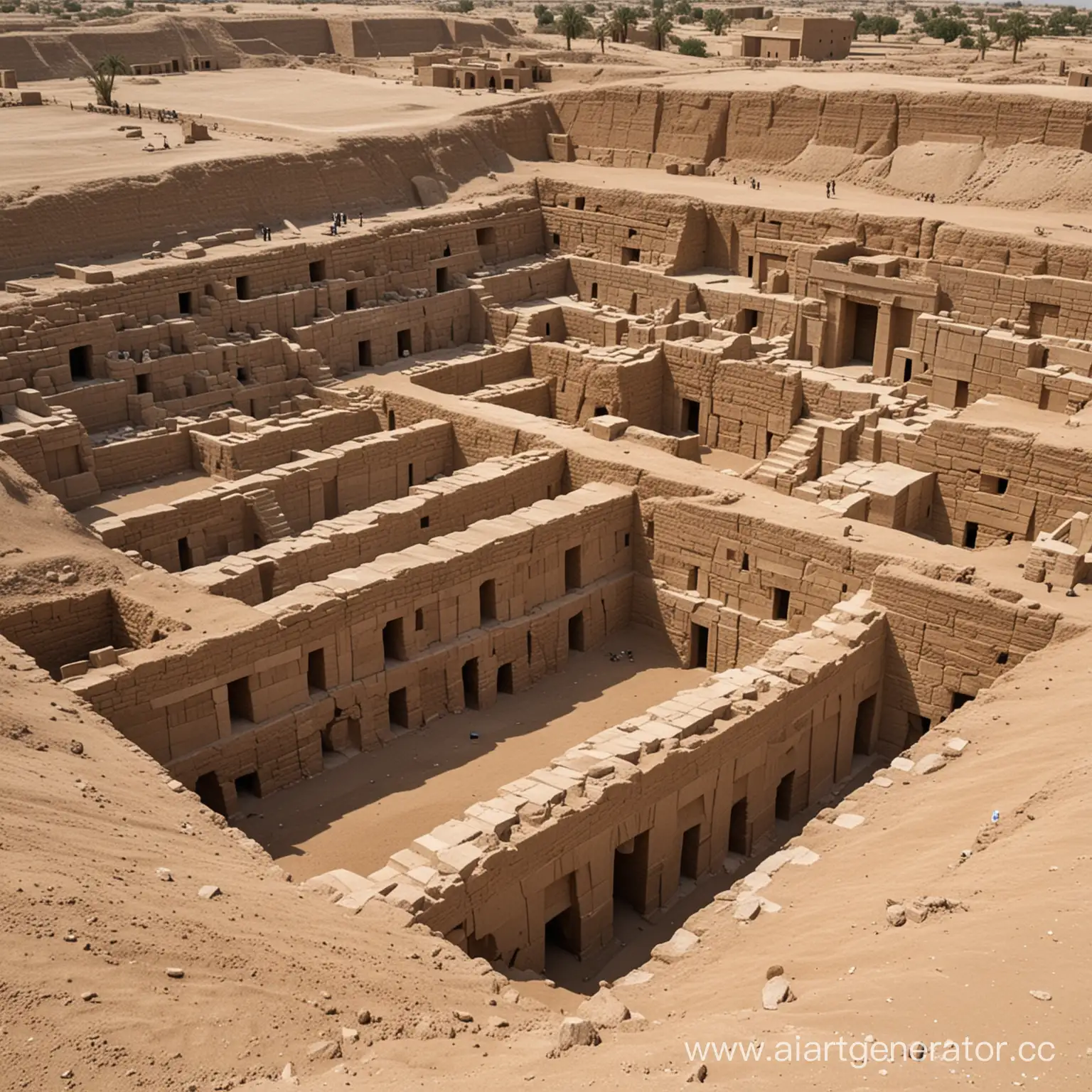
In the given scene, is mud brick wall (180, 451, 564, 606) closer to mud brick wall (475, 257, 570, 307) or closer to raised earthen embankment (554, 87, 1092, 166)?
mud brick wall (475, 257, 570, 307)

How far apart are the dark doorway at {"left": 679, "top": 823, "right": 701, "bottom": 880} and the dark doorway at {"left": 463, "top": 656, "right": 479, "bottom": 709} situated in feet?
16.0

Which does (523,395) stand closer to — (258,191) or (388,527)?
(388,527)

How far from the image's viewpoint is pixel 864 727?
19328 mm

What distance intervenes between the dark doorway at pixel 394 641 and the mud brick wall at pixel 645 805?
4.20 meters

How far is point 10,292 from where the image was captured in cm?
2516

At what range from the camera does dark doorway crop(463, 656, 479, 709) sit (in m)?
20.3

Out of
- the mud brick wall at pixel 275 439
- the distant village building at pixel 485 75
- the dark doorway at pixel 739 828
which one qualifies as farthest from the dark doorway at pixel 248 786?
the distant village building at pixel 485 75

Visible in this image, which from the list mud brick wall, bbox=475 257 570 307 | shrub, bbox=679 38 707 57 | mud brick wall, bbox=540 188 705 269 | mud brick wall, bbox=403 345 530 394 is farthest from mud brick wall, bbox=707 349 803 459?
shrub, bbox=679 38 707 57

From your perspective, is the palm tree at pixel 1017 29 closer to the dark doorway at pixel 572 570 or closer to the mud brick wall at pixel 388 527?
the mud brick wall at pixel 388 527

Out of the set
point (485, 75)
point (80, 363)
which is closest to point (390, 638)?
point (80, 363)

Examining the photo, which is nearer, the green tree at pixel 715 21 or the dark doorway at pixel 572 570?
the dark doorway at pixel 572 570

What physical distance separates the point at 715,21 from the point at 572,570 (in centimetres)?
6209

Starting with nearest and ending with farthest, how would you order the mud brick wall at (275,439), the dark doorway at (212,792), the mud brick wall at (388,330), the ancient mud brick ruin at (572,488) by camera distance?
the ancient mud brick ruin at (572,488), the dark doorway at (212,792), the mud brick wall at (275,439), the mud brick wall at (388,330)

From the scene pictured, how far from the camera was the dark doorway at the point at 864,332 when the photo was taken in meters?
29.2
